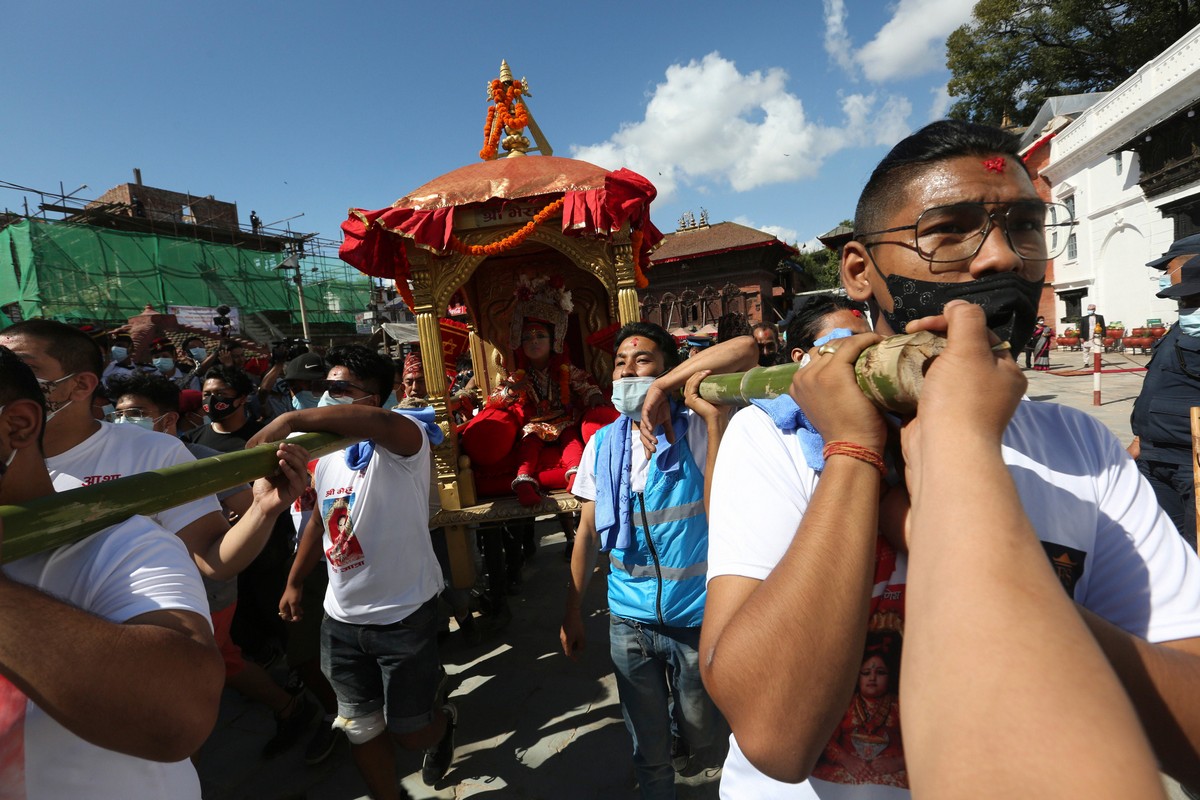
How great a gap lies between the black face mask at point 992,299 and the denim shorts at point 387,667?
2482 mm

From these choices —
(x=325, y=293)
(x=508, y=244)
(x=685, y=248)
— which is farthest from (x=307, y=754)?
(x=325, y=293)

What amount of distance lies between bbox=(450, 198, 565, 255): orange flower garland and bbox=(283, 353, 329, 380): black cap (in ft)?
5.12

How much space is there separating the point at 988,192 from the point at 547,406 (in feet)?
14.0

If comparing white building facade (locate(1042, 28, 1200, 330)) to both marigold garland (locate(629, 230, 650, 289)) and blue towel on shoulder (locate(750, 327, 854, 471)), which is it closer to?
marigold garland (locate(629, 230, 650, 289))

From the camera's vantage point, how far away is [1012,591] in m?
0.55

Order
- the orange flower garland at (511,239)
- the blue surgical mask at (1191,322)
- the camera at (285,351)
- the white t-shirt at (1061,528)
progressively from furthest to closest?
1. the camera at (285,351)
2. the orange flower garland at (511,239)
3. the blue surgical mask at (1191,322)
4. the white t-shirt at (1061,528)

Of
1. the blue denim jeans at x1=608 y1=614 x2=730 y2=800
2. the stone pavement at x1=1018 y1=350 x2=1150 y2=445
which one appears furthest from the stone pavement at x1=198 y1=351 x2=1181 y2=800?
the stone pavement at x1=1018 y1=350 x2=1150 y2=445

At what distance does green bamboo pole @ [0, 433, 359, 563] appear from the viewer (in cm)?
99

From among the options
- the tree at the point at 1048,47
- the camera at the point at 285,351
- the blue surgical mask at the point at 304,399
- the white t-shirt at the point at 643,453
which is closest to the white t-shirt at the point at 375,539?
the white t-shirt at the point at 643,453

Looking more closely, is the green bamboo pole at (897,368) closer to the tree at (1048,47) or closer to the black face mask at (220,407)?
the black face mask at (220,407)

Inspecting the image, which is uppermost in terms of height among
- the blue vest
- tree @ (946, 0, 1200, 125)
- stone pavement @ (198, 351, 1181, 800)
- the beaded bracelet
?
tree @ (946, 0, 1200, 125)

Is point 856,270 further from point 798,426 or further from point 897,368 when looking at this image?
point 897,368

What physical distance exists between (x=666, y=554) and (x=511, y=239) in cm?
282

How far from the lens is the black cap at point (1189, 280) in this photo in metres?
3.06
